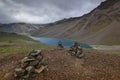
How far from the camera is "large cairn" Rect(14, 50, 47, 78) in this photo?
19547mm

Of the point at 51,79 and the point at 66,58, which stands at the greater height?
the point at 66,58

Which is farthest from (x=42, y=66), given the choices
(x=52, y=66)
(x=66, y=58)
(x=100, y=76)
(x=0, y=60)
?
(x=0, y=60)

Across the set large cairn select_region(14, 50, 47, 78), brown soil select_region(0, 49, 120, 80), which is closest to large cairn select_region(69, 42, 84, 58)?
brown soil select_region(0, 49, 120, 80)

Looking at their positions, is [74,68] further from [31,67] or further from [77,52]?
[31,67]

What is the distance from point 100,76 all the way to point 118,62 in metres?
5.88

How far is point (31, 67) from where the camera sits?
1964 centimetres

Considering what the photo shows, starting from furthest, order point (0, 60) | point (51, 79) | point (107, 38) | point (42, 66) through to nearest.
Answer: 1. point (107, 38)
2. point (0, 60)
3. point (42, 66)
4. point (51, 79)

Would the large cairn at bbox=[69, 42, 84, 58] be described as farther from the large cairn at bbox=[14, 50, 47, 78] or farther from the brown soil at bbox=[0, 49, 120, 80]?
the large cairn at bbox=[14, 50, 47, 78]

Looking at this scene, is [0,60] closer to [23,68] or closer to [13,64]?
[13,64]

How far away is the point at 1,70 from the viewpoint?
22.3 metres

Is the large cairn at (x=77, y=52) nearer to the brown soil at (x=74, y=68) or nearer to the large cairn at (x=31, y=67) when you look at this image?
the brown soil at (x=74, y=68)

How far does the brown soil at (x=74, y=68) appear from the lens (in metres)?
20.3

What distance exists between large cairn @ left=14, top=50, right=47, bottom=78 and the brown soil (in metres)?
0.68

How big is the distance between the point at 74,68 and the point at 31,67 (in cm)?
565
